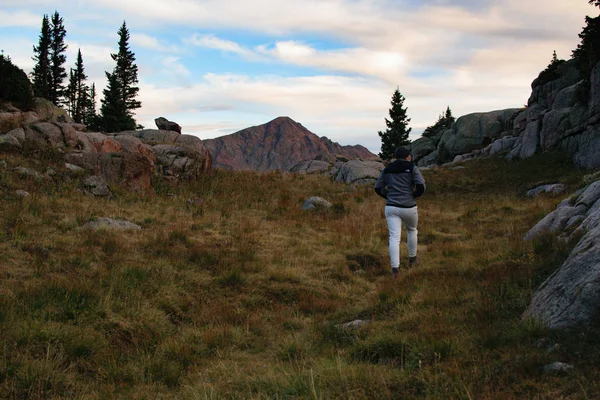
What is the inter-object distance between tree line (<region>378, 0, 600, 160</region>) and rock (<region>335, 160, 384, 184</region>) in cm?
1335

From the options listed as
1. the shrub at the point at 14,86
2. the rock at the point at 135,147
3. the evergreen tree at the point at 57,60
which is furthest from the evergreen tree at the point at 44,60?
the rock at the point at 135,147

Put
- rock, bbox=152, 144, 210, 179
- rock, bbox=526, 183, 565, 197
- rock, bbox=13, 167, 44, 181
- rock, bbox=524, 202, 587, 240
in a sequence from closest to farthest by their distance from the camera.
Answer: rock, bbox=524, 202, 587, 240, rock, bbox=13, 167, 44, 181, rock, bbox=526, 183, 565, 197, rock, bbox=152, 144, 210, 179

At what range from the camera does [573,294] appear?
4332 mm

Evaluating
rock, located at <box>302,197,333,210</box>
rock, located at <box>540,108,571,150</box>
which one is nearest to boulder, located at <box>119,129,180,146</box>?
rock, located at <box>302,197,333,210</box>

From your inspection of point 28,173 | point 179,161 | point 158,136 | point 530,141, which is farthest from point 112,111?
point 530,141

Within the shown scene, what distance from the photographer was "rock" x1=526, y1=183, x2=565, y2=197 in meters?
18.5

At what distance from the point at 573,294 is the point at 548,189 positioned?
1735 centimetres

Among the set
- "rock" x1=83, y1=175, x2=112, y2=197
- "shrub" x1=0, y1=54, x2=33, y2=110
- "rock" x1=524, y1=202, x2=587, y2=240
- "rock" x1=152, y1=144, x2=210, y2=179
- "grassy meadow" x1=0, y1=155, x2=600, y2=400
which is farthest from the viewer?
"shrub" x1=0, y1=54, x2=33, y2=110

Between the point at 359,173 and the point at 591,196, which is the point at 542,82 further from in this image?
the point at 591,196

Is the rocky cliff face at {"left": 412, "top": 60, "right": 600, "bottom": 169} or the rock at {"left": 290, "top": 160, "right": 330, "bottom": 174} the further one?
the rock at {"left": 290, "top": 160, "right": 330, "bottom": 174}

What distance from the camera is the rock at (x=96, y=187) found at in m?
15.1

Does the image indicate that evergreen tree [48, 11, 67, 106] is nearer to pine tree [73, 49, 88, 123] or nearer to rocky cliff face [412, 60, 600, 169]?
pine tree [73, 49, 88, 123]

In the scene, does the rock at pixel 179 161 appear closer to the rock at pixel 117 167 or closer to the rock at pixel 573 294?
the rock at pixel 117 167

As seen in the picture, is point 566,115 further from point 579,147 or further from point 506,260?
point 506,260
